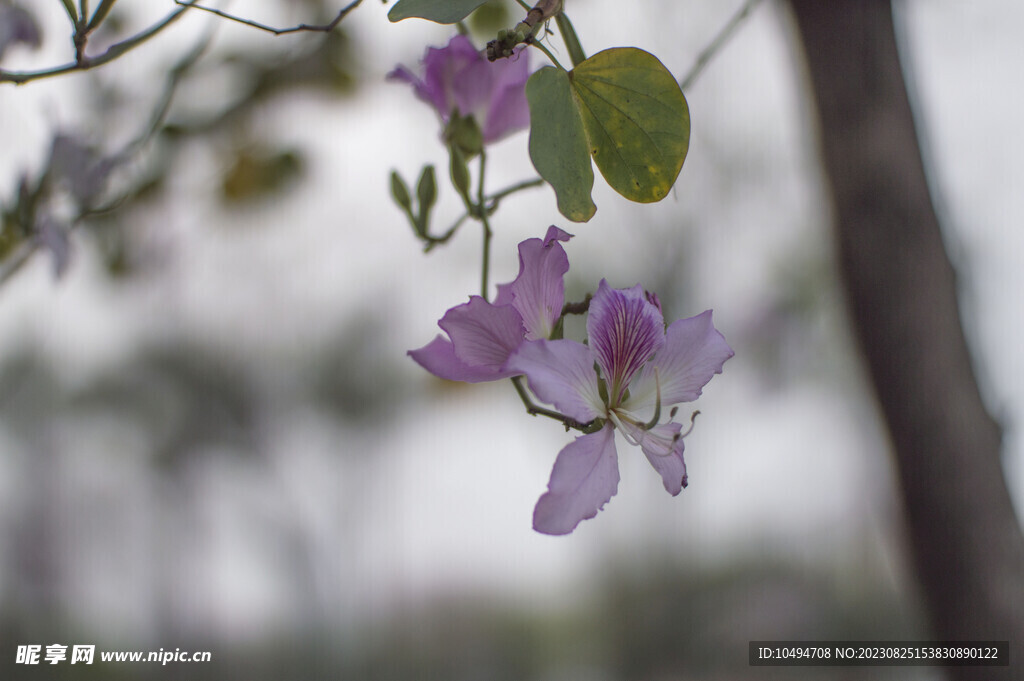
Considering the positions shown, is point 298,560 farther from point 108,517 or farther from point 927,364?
point 927,364

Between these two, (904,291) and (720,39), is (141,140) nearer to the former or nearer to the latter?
(720,39)

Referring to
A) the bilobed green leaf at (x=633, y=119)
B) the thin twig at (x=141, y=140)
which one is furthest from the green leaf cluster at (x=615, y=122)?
the thin twig at (x=141, y=140)

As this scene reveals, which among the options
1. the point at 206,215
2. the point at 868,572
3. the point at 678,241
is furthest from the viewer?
the point at 868,572

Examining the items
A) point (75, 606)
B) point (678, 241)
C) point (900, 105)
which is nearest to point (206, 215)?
point (900, 105)

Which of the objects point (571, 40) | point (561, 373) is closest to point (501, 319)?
point (561, 373)

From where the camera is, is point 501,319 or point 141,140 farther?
point 141,140

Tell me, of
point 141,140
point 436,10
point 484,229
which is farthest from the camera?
point 141,140

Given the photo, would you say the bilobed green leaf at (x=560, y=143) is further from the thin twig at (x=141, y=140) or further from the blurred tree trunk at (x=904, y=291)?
the blurred tree trunk at (x=904, y=291)
